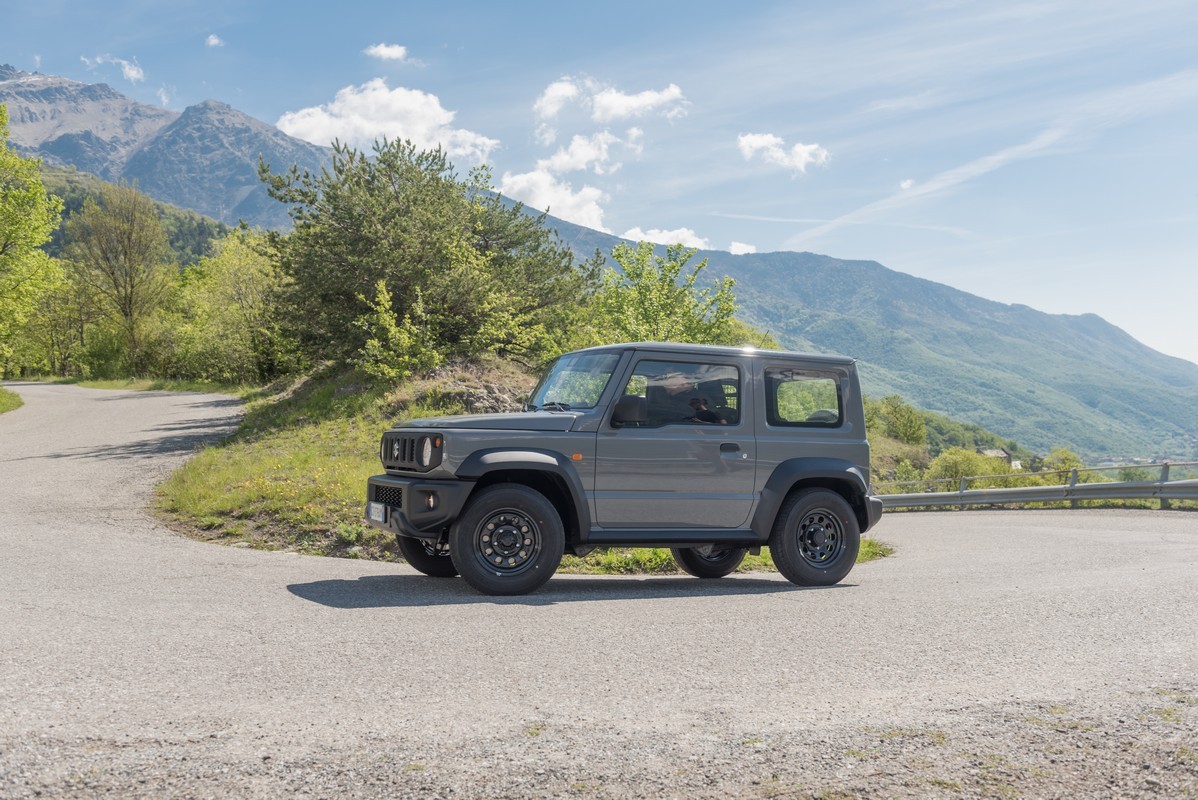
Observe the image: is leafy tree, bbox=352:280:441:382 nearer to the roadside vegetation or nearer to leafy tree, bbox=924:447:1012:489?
the roadside vegetation

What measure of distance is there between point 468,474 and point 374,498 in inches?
51.8

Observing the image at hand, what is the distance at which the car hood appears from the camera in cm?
740

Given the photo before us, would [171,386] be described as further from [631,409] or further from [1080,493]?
[631,409]

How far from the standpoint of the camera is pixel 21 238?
96.7ft

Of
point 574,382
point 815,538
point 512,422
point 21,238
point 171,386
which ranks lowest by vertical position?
point 815,538

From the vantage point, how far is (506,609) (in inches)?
265

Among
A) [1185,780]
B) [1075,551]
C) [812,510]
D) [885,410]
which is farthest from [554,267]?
[885,410]

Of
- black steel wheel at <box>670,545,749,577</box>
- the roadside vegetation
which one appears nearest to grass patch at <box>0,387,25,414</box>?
the roadside vegetation

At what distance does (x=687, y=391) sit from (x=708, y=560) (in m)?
2.54

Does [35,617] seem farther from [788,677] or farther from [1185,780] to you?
[1185,780]

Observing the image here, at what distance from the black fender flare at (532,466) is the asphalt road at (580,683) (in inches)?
30.2

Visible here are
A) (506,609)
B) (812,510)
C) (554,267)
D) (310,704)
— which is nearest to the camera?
(310,704)

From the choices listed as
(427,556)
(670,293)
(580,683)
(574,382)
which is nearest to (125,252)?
(670,293)

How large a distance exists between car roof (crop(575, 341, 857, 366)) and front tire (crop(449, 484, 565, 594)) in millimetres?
1468
